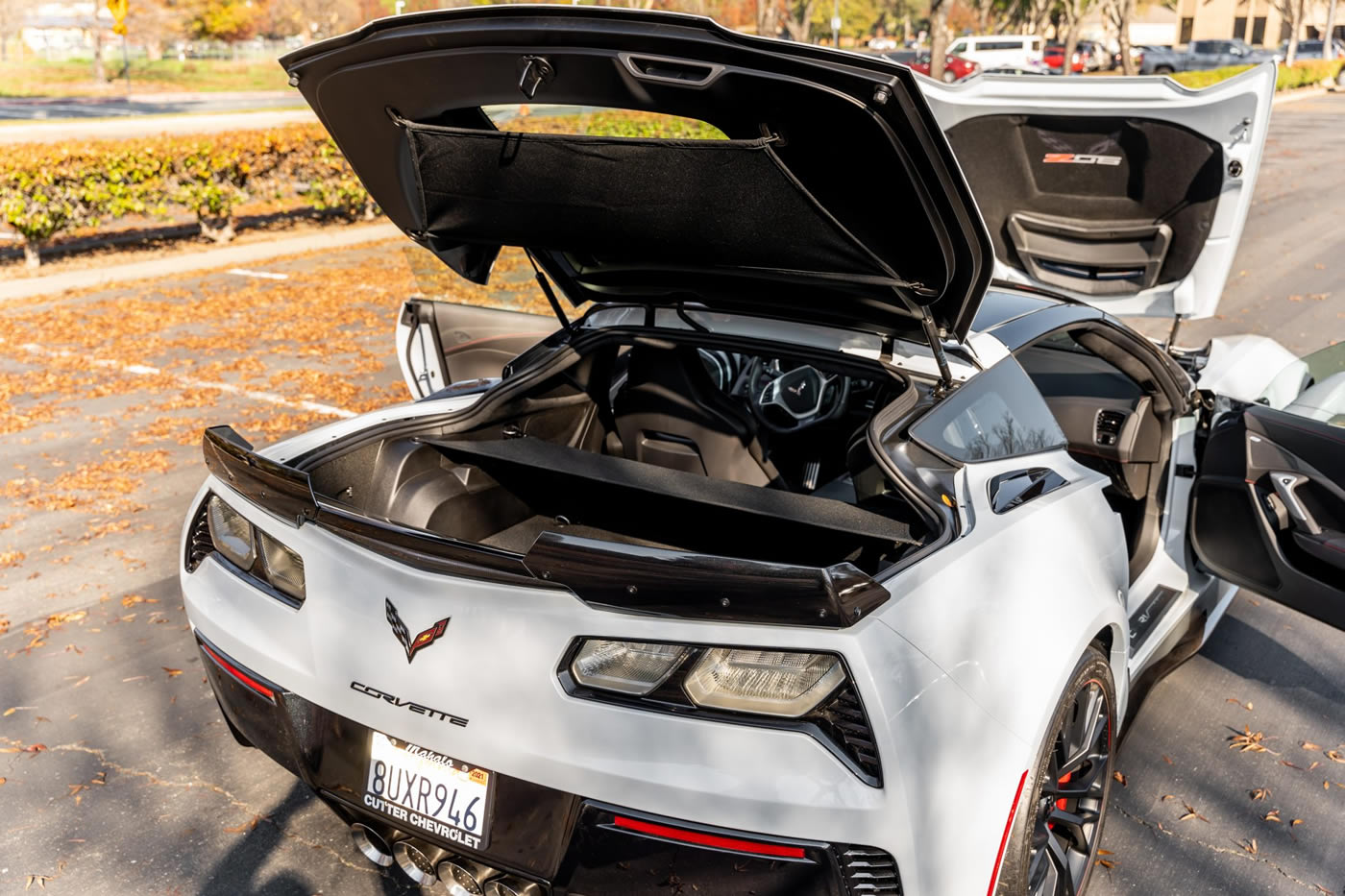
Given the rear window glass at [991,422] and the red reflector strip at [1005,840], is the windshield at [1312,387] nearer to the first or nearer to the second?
the rear window glass at [991,422]

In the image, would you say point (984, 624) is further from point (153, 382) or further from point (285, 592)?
point (153, 382)

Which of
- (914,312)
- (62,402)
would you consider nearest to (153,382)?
(62,402)

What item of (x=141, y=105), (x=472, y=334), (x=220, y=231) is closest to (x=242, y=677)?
(x=472, y=334)

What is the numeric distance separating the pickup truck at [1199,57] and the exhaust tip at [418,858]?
51142 mm

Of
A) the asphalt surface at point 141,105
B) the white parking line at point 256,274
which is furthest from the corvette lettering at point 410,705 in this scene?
the asphalt surface at point 141,105

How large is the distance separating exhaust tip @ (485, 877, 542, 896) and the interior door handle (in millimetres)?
2418

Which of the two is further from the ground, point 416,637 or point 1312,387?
point 416,637

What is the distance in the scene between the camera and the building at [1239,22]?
3132 inches

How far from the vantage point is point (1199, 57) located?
49031 millimetres

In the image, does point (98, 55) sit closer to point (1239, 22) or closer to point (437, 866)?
point (437, 866)

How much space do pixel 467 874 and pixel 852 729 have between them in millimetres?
896

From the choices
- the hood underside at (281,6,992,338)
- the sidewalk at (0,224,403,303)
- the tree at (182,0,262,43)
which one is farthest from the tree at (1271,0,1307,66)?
the tree at (182,0,262,43)

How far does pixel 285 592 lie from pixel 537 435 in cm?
114

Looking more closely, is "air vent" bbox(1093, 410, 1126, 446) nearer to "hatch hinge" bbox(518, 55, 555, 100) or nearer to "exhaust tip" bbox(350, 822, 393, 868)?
"hatch hinge" bbox(518, 55, 555, 100)
